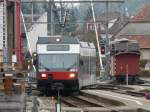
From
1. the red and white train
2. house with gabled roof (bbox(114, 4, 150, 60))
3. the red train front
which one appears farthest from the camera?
house with gabled roof (bbox(114, 4, 150, 60))

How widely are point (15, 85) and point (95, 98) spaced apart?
1642 centimetres

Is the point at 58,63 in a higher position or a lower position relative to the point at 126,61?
lower

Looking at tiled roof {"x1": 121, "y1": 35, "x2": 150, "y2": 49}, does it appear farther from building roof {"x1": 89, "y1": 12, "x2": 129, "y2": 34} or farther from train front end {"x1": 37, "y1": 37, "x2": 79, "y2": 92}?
train front end {"x1": 37, "y1": 37, "x2": 79, "y2": 92}

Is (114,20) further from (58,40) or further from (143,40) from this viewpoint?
(58,40)

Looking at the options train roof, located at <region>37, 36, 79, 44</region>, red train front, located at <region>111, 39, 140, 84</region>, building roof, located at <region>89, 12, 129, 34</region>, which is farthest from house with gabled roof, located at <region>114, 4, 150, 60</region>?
train roof, located at <region>37, 36, 79, 44</region>

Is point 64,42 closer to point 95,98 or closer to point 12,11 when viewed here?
point 95,98

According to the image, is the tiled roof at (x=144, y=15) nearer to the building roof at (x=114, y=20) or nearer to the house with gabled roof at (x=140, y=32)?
the house with gabled roof at (x=140, y=32)

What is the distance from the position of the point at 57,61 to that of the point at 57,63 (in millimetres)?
102

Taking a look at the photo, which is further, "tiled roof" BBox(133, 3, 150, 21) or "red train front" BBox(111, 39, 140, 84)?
"tiled roof" BBox(133, 3, 150, 21)

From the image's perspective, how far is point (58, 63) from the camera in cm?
3350

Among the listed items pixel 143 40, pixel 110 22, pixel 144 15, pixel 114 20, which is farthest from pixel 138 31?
pixel 110 22

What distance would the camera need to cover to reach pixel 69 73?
3331 centimetres

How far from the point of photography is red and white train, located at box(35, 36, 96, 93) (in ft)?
109

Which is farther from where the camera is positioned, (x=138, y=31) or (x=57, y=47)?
(x=138, y=31)
